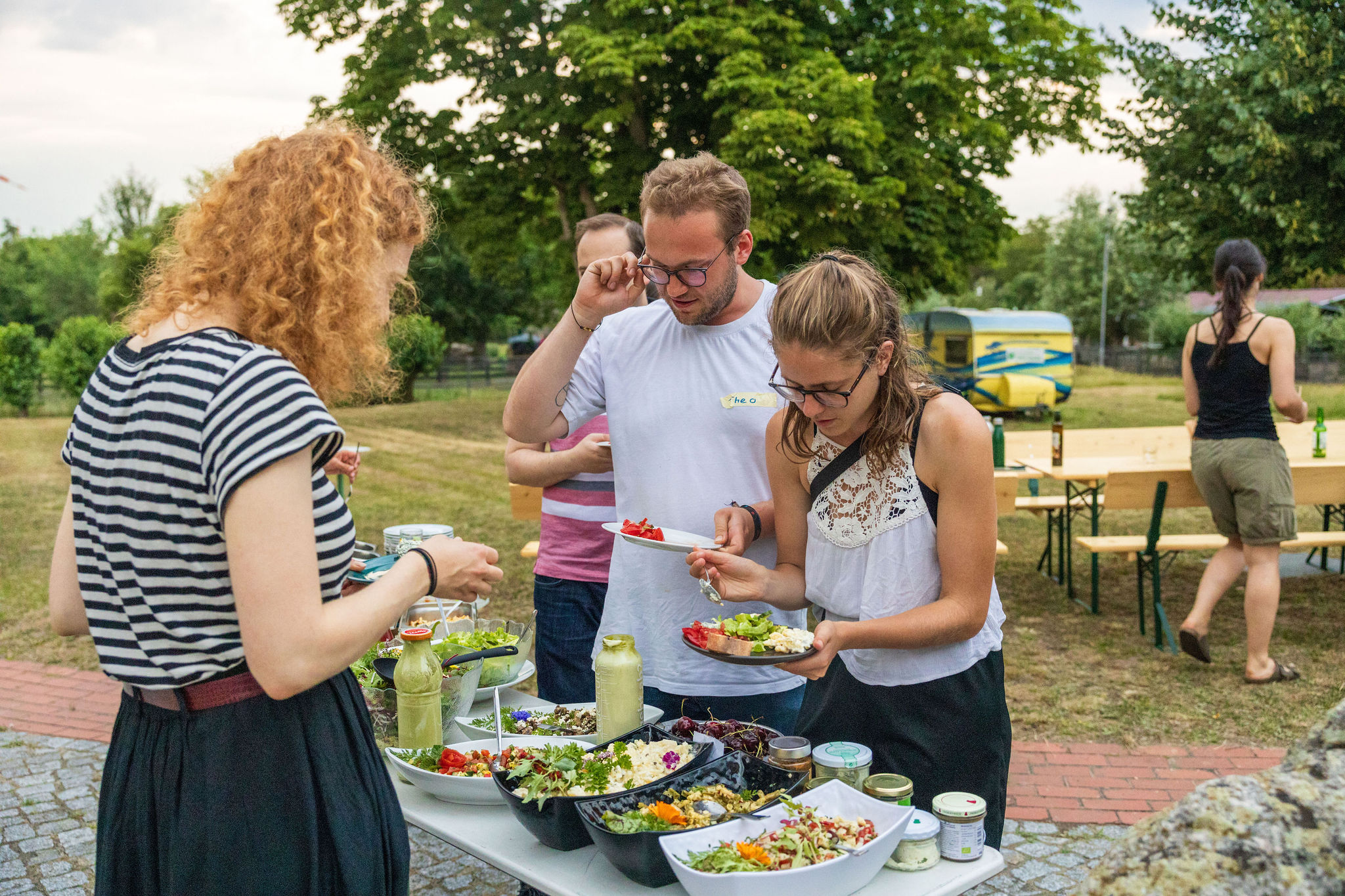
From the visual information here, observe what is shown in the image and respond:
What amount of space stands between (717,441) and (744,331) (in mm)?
299

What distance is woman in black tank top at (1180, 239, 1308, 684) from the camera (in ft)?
17.6

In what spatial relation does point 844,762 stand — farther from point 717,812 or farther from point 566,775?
point 566,775

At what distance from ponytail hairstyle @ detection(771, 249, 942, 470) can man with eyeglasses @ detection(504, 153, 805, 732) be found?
1.24 feet

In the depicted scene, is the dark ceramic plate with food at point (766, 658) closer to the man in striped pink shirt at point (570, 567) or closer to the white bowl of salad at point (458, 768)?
the white bowl of salad at point (458, 768)

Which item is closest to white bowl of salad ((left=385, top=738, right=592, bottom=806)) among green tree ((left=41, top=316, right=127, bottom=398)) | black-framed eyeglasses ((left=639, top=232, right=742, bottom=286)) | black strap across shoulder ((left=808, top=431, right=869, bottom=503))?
black strap across shoulder ((left=808, top=431, right=869, bottom=503))

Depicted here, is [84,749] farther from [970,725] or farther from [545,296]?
[545,296]

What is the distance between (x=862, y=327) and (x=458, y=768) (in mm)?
1233

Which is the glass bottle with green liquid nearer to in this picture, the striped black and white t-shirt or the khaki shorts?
the striped black and white t-shirt

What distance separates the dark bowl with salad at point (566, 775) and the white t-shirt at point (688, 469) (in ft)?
1.45

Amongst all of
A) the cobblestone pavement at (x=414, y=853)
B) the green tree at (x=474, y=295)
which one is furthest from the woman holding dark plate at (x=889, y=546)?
the green tree at (x=474, y=295)

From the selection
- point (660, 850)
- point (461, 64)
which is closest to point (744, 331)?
point (660, 850)

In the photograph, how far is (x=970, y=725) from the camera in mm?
2191

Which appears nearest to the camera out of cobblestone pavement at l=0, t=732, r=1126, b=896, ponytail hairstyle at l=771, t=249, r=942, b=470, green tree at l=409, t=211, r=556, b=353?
ponytail hairstyle at l=771, t=249, r=942, b=470

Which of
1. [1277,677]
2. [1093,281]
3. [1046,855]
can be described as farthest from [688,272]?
[1093,281]
